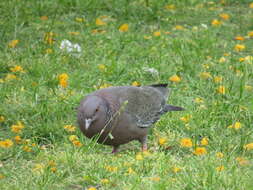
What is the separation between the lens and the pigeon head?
213 inches

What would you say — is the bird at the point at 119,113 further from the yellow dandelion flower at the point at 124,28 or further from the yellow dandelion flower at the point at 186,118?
the yellow dandelion flower at the point at 124,28

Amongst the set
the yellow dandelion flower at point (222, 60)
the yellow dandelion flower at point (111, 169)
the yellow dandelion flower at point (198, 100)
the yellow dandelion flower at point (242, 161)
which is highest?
the yellow dandelion flower at point (111, 169)

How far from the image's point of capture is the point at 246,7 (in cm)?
1091

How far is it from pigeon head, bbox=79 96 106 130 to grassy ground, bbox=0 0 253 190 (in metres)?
0.24

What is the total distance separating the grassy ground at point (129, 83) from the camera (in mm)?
5098

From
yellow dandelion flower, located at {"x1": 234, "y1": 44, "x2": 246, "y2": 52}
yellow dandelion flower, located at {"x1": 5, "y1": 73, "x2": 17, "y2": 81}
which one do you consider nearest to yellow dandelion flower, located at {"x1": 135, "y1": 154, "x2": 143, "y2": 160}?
yellow dandelion flower, located at {"x1": 5, "y1": 73, "x2": 17, "y2": 81}

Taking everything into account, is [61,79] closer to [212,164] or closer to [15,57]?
[15,57]

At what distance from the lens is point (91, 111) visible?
213 inches

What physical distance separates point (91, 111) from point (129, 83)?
7.99 feet

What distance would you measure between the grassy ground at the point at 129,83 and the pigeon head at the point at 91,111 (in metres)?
0.24

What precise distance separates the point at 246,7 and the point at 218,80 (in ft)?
12.3

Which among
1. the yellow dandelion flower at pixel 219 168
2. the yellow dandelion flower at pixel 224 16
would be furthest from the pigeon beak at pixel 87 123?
the yellow dandelion flower at pixel 224 16

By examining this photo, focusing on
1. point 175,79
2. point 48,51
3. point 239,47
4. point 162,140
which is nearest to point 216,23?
point 239,47

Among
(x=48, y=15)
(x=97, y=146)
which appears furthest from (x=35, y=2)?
(x=97, y=146)
